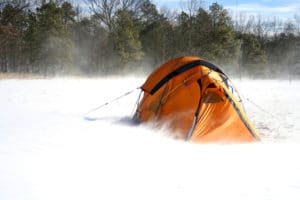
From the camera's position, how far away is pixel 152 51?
38.7 metres

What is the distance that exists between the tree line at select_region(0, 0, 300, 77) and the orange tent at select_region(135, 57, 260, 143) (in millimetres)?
22156

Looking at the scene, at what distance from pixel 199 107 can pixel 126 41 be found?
26420 millimetres

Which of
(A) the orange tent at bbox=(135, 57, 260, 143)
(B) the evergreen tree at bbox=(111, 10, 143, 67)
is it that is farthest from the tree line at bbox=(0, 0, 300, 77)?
(A) the orange tent at bbox=(135, 57, 260, 143)

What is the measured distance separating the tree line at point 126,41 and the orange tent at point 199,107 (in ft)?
72.7

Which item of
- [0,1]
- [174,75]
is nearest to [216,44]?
[0,1]

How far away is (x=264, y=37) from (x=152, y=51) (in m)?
17.0

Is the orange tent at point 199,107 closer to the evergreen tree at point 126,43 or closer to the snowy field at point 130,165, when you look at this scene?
the snowy field at point 130,165

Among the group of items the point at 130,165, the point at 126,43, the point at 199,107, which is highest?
the point at 126,43

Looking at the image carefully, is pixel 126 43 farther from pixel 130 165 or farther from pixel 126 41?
pixel 130 165

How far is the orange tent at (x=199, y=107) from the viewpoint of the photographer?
6305 mm

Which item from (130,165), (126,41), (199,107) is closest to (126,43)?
(126,41)

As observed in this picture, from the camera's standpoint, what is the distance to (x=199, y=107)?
6.42 meters

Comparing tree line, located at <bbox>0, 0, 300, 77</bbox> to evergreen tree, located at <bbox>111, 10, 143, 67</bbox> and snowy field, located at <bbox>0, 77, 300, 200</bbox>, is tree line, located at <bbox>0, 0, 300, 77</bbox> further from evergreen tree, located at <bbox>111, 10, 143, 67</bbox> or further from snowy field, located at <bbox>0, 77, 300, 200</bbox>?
snowy field, located at <bbox>0, 77, 300, 200</bbox>

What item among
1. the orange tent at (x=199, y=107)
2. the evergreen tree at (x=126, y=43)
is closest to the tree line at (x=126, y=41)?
the evergreen tree at (x=126, y=43)
